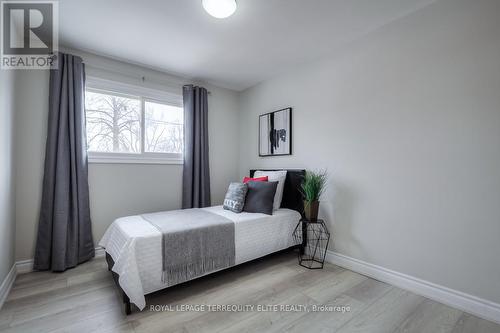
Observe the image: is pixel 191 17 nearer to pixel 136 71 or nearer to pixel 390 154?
pixel 136 71

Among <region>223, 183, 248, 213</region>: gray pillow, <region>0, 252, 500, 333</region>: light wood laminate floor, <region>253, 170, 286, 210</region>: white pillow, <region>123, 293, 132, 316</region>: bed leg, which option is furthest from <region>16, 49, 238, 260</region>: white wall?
<region>123, 293, 132, 316</region>: bed leg

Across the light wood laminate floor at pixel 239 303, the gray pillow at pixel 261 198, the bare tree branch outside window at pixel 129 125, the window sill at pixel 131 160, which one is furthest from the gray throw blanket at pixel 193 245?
the bare tree branch outside window at pixel 129 125

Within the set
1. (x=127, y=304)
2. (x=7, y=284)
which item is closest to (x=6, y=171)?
(x=7, y=284)

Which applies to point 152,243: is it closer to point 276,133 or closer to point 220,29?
point 220,29

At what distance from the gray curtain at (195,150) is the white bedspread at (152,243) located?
2.35 feet

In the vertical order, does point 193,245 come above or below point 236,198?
below

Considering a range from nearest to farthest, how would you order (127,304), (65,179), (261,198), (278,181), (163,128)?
→ 1. (127,304)
2. (65,179)
3. (261,198)
4. (278,181)
5. (163,128)

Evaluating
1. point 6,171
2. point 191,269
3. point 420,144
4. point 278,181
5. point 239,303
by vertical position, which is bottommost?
point 239,303

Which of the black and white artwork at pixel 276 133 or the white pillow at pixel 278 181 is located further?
the black and white artwork at pixel 276 133

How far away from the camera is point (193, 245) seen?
1.91m

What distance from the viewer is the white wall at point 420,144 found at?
1.62 meters

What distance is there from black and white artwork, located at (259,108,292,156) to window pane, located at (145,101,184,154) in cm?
126

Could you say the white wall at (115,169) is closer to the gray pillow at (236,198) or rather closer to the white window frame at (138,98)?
the white window frame at (138,98)

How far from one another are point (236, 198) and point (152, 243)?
3.68 feet
